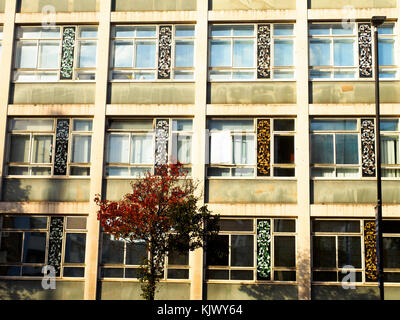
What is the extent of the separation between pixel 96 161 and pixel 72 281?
184 inches

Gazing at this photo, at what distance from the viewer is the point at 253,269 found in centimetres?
2000

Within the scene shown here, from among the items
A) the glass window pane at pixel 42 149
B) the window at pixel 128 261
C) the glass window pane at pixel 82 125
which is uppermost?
the glass window pane at pixel 82 125

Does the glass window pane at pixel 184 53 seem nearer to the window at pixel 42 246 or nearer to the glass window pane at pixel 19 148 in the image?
the glass window pane at pixel 19 148

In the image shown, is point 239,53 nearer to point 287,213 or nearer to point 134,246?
point 287,213

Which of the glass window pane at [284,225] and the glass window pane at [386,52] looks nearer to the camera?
the glass window pane at [284,225]

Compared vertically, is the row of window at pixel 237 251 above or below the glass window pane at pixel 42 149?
below

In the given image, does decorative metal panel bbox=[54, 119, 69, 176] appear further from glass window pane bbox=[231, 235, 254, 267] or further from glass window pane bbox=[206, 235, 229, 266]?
glass window pane bbox=[231, 235, 254, 267]

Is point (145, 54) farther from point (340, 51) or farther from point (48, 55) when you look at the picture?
point (340, 51)

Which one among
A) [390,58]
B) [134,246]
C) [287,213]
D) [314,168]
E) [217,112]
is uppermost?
[390,58]

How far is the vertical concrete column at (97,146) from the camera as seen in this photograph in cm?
2012

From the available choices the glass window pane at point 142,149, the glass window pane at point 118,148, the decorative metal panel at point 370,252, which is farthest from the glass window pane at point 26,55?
the decorative metal panel at point 370,252

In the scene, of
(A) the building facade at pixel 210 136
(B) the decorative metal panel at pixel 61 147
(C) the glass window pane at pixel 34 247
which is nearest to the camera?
(A) the building facade at pixel 210 136

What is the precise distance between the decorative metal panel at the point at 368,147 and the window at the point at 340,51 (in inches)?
79.5
